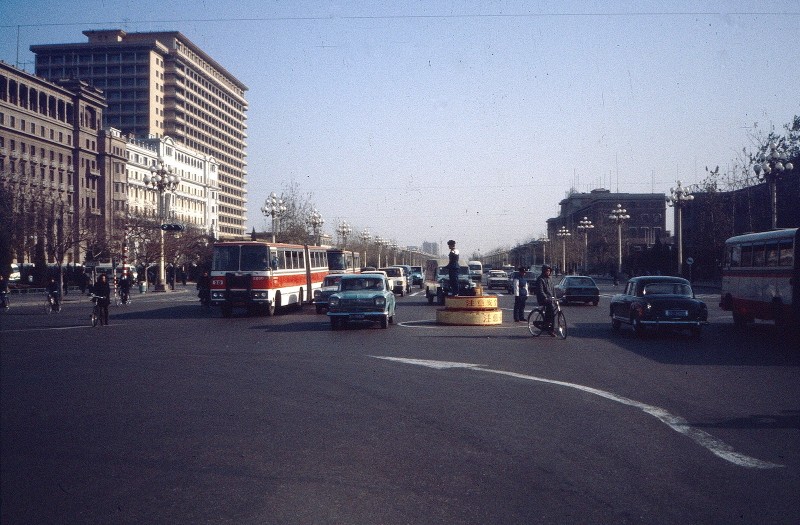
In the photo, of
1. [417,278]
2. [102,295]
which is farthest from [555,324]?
[417,278]

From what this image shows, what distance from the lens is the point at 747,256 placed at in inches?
936

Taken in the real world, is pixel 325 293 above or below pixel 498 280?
below

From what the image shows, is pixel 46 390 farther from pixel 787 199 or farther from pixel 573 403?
pixel 787 199

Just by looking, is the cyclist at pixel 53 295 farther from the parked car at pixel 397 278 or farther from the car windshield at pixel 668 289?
the car windshield at pixel 668 289

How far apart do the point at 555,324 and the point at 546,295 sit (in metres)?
0.96

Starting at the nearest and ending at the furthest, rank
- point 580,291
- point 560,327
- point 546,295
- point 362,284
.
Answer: point 546,295 < point 560,327 < point 362,284 < point 580,291

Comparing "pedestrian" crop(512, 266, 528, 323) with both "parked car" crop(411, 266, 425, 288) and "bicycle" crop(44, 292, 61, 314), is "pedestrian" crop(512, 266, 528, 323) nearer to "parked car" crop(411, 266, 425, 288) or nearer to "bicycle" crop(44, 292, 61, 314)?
"bicycle" crop(44, 292, 61, 314)

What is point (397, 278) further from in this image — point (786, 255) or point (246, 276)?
point (786, 255)

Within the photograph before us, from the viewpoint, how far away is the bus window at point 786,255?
20094mm

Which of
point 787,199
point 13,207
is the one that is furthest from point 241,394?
point 787,199

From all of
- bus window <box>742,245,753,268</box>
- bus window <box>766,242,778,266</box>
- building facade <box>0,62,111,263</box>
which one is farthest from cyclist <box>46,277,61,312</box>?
bus window <box>766,242,778,266</box>

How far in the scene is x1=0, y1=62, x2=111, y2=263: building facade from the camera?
57.7 m

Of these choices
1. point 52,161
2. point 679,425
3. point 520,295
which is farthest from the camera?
point 52,161

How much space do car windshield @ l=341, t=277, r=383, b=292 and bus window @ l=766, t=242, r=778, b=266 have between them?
11665mm
